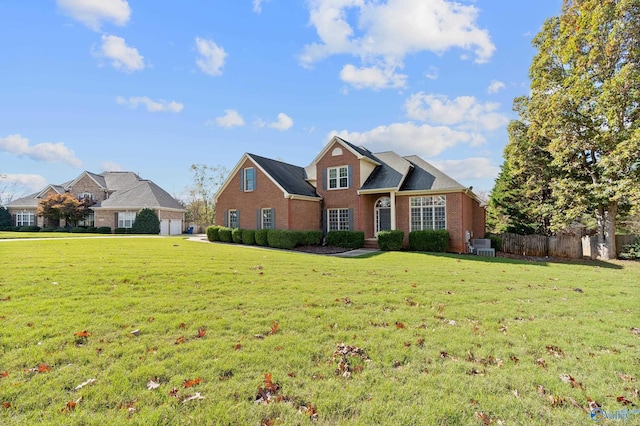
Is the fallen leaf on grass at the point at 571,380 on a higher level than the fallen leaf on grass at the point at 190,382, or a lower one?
lower

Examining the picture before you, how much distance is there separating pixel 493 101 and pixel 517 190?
897 cm

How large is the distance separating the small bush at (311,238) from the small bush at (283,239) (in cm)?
64

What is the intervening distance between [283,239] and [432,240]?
8878 mm

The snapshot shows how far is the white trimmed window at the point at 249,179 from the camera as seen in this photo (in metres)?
23.2

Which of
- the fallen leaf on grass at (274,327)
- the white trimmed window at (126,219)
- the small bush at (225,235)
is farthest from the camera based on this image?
the white trimmed window at (126,219)

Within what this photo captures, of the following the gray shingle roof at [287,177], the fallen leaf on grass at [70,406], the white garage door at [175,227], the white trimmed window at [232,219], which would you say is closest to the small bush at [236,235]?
the white trimmed window at [232,219]

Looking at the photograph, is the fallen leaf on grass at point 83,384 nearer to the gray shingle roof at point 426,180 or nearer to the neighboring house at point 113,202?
the gray shingle roof at point 426,180

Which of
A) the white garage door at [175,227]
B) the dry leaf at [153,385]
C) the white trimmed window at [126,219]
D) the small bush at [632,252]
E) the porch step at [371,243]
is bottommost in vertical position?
the small bush at [632,252]

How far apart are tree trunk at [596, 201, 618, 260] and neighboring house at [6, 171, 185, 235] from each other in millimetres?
39098

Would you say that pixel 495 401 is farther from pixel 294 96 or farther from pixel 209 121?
pixel 209 121

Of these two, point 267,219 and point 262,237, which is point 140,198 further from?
point 262,237

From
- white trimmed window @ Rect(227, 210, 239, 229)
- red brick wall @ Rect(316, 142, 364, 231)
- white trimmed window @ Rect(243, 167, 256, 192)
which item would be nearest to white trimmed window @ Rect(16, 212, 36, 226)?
white trimmed window @ Rect(227, 210, 239, 229)

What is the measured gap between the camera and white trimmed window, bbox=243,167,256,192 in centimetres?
2323

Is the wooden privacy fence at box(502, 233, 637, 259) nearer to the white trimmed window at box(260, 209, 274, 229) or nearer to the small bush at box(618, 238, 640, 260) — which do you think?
the small bush at box(618, 238, 640, 260)
